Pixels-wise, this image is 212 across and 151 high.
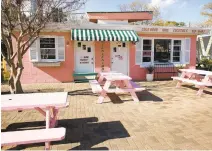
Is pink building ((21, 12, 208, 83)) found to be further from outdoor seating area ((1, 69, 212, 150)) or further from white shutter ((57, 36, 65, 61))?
outdoor seating area ((1, 69, 212, 150))

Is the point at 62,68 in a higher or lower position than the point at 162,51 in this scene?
lower

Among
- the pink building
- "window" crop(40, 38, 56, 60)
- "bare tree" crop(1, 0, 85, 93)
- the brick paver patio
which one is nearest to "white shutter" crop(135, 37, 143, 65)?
the pink building

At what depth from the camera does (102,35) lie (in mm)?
10953

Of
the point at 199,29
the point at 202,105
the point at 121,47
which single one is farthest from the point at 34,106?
the point at 199,29

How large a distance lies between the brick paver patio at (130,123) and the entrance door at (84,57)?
424cm

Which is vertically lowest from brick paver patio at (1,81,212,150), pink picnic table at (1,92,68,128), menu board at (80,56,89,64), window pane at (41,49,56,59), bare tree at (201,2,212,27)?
brick paver patio at (1,81,212,150)

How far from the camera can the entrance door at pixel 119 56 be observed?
12109 millimetres

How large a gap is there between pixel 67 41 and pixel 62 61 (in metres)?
1.09

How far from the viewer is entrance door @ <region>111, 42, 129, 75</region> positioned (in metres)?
12.1

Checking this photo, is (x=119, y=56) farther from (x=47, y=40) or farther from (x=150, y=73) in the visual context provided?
(x=47, y=40)

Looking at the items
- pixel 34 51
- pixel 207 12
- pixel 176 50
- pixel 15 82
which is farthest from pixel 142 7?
pixel 15 82

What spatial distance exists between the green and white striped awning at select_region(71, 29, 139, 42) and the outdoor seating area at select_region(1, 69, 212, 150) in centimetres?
378

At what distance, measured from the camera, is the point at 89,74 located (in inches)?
453

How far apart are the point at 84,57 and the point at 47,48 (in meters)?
2.00
